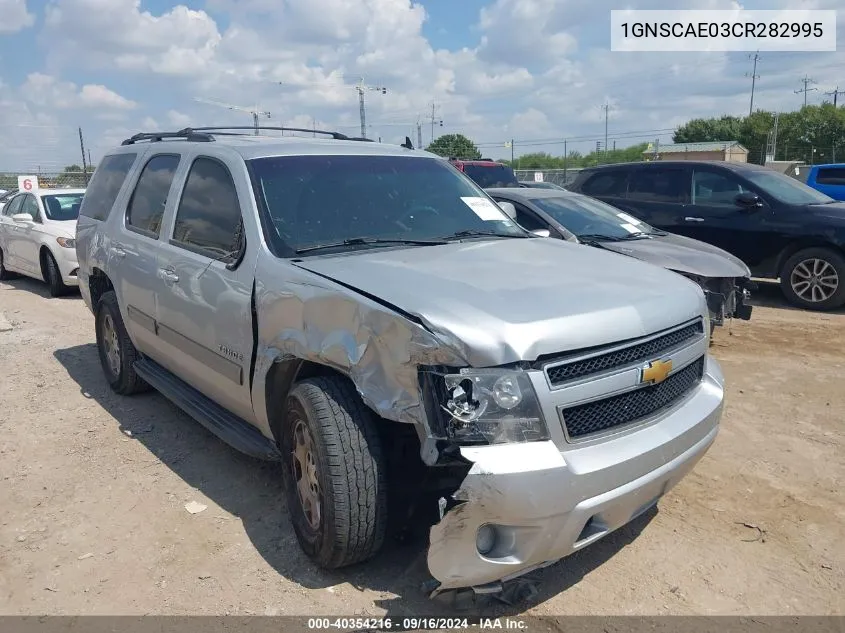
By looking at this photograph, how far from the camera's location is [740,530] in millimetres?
3523

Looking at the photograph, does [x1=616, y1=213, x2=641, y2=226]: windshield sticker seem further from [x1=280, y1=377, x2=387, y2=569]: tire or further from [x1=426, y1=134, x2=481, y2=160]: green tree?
[x1=426, y1=134, x2=481, y2=160]: green tree

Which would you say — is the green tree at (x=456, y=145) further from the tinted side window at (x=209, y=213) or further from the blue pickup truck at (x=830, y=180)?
the tinted side window at (x=209, y=213)

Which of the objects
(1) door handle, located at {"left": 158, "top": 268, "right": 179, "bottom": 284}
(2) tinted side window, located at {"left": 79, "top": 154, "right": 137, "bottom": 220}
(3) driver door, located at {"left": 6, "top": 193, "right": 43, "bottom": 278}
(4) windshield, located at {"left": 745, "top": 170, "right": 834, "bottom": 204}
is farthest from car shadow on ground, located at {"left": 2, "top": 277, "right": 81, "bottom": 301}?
(4) windshield, located at {"left": 745, "top": 170, "right": 834, "bottom": 204}

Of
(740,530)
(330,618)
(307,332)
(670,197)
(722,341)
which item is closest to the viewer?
(330,618)

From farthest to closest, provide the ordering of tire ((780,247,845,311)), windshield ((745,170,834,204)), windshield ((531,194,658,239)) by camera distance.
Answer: windshield ((745,170,834,204)) → tire ((780,247,845,311)) → windshield ((531,194,658,239))

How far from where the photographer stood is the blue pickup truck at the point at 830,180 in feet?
48.8

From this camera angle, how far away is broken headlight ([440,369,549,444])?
2.49 meters

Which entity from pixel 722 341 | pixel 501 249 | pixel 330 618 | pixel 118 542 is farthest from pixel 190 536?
pixel 722 341

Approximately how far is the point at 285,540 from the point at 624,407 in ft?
5.93

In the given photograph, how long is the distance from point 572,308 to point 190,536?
2.26 m

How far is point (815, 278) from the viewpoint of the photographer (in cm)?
865

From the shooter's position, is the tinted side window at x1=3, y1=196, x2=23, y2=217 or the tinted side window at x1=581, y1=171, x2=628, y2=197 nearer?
the tinted side window at x1=581, y1=171, x2=628, y2=197

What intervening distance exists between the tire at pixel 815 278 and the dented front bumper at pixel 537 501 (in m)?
7.01

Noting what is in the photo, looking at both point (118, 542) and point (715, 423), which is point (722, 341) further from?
point (118, 542)
